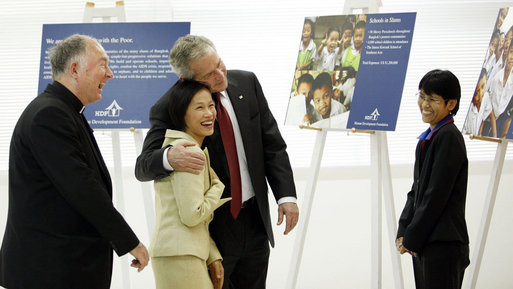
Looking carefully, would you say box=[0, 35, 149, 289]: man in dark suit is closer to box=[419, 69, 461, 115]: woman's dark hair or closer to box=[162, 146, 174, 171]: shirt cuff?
box=[162, 146, 174, 171]: shirt cuff

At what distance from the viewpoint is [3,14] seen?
5.40 metres

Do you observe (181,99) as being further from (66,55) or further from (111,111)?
(111,111)

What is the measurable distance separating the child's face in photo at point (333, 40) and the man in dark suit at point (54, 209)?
2072mm

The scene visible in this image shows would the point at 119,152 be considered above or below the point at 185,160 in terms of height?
below

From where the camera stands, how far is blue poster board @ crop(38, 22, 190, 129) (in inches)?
143

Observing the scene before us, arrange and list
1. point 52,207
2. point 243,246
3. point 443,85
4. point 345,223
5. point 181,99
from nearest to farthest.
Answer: point 52,207
point 181,99
point 243,246
point 443,85
point 345,223

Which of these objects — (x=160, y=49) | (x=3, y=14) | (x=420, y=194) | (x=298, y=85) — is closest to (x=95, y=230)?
(x=420, y=194)

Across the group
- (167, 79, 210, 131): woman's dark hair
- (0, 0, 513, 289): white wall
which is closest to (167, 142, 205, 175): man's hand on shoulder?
(167, 79, 210, 131): woman's dark hair

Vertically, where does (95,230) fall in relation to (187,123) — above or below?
below

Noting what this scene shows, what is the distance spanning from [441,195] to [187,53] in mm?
1235

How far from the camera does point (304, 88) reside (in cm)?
379

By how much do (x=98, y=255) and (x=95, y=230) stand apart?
9cm

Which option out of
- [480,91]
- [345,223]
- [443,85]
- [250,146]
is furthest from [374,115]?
[345,223]

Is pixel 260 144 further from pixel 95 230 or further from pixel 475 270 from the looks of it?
pixel 475 270
